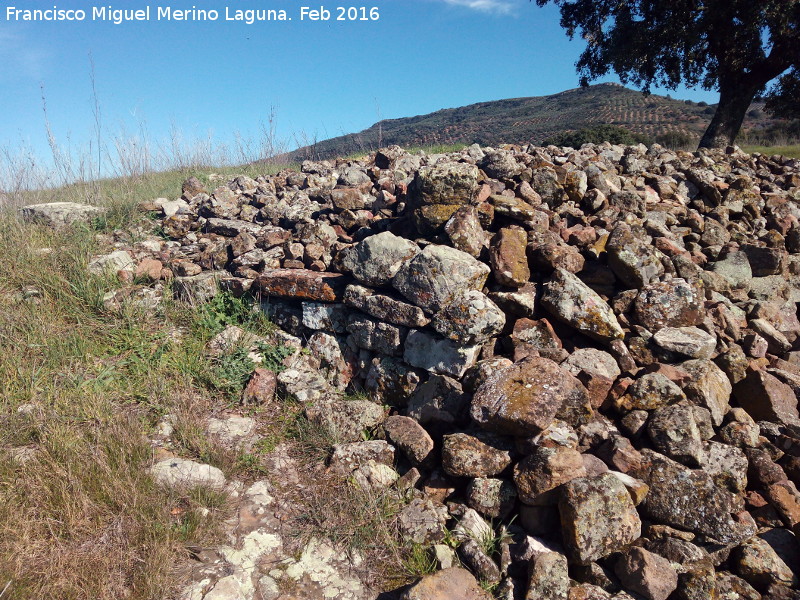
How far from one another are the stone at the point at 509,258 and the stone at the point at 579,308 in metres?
0.25

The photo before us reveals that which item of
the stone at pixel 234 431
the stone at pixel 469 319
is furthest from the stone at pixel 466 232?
the stone at pixel 234 431

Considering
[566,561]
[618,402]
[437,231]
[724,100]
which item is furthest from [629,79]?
[566,561]

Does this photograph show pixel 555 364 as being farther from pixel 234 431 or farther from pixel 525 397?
pixel 234 431

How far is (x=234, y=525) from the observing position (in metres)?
3.04

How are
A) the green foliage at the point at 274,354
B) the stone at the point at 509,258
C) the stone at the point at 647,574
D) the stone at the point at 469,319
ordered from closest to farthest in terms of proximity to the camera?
the stone at the point at 647,574, the stone at the point at 469,319, the stone at the point at 509,258, the green foliage at the point at 274,354

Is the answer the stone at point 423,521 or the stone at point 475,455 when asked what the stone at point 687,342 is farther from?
the stone at point 423,521

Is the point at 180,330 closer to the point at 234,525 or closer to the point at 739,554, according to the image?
the point at 234,525

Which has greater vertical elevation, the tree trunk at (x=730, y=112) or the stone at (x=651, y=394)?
the tree trunk at (x=730, y=112)

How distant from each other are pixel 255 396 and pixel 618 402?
2827 millimetres

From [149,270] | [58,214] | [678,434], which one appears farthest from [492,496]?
[58,214]

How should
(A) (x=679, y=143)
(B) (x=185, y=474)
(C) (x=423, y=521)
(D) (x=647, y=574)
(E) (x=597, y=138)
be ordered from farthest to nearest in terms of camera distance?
(E) (x=597, y=138) → (A) (x=679, y=143) → (B) (x=185, y=474) → (C) (x=423, y=521) → (D) (x=647, y=574)

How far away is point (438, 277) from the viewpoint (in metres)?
3.76

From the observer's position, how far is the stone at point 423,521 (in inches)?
118

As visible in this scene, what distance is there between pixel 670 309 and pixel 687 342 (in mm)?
313
